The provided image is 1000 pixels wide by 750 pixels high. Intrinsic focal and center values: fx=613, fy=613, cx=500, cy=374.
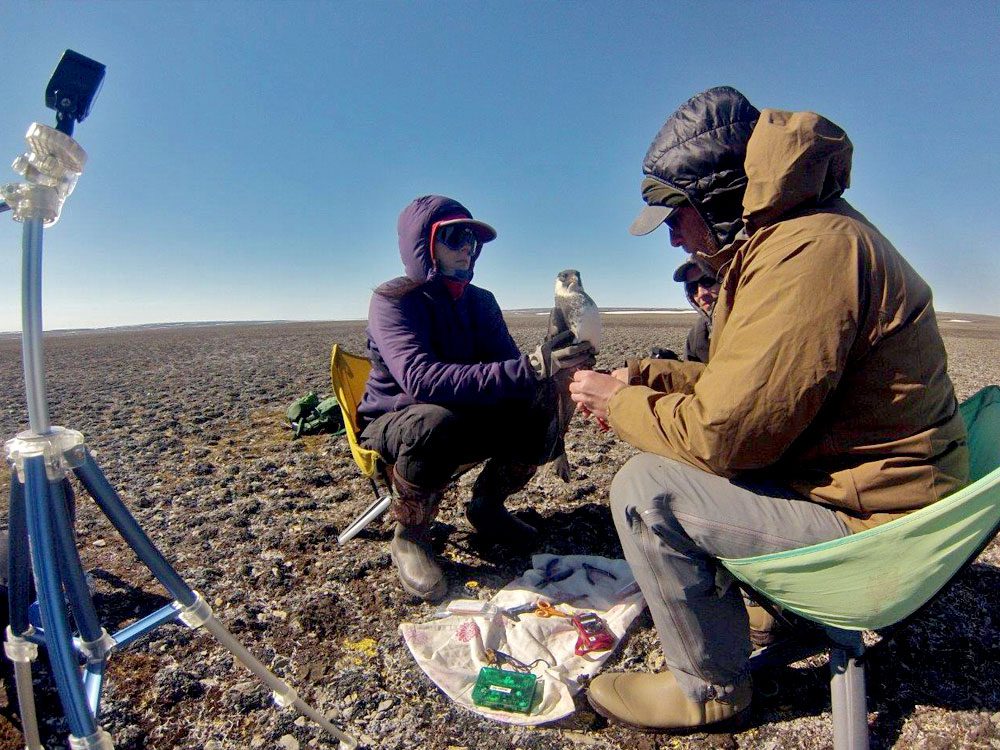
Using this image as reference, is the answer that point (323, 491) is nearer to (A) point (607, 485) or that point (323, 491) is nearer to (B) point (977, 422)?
(A) point (607, 485)

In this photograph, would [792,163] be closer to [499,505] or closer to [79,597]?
[79,597]

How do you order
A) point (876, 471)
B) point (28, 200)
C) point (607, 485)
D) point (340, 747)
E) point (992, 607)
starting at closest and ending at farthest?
1. point (28, 200)
2. point (876, 471)
3. point (340, 747)
4. point (992, 607)
5. point (607, 485)

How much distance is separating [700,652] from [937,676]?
1.25 meters

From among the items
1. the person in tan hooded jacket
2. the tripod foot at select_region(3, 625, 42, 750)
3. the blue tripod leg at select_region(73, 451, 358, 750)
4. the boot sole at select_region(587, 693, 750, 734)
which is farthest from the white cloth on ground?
the tripod foot at select_region(3, 625, 42, 750)

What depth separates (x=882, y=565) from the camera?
1.76m

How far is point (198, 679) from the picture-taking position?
8.84 ft

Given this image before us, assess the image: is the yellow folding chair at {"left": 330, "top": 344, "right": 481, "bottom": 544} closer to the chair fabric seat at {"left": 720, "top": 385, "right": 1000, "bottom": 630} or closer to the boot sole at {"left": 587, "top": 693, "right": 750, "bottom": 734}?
the boot sole at {"left": 587, "top": 693, "right": 750, "bottom": 734}

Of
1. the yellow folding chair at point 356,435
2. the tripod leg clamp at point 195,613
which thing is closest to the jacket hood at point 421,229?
the yellow folding chair at point 356,435

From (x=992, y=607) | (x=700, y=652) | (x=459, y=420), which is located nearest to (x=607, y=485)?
(x=459, y=420)

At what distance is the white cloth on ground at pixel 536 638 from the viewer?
2.57 metres

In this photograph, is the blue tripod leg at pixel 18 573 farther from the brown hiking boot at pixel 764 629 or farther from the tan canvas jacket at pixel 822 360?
the brown hiking boot at pixel 764 629

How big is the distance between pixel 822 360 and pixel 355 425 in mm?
2866

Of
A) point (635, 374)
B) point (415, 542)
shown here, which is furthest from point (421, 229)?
point (415, 542)

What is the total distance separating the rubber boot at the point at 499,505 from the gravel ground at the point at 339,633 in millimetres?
123
